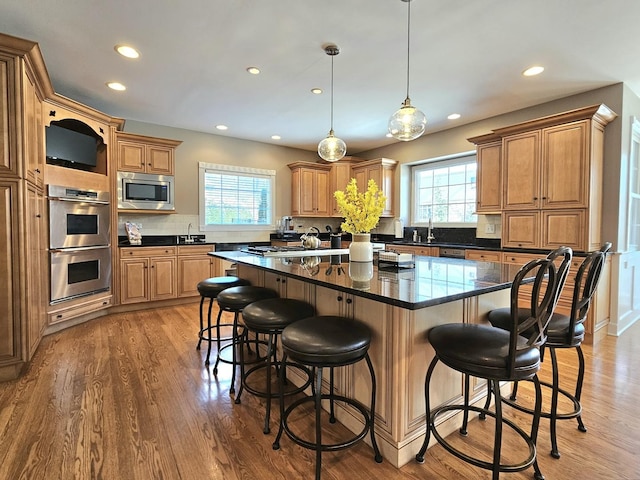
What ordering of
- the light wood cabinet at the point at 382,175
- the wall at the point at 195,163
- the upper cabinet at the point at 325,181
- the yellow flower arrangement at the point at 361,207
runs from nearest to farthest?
the yellow flower arrangement at the point at 361,207, the wall at the point at 195,163, the light wood cabinet at the point at 382,175, the upper cabinet at the point at 325,181

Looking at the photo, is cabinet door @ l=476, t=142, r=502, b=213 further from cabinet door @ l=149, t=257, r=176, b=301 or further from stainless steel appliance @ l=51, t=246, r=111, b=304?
stainless steel appliance @ l=51, t=246, r=111, b=304

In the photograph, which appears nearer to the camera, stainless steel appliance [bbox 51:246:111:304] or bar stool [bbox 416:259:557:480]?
bar stool [bbox 416:259:557:480]

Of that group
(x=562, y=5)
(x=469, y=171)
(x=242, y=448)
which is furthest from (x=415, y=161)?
(x=242, y=448)

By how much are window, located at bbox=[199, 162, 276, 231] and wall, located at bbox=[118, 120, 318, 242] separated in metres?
0.11

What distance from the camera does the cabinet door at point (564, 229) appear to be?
339 cm

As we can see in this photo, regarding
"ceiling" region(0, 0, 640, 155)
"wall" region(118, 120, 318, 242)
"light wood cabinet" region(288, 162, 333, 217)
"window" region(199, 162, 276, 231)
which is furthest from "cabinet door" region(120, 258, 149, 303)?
"light wood cabinet" region(288, 162, 333, 217)

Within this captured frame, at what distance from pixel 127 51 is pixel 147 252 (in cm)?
252

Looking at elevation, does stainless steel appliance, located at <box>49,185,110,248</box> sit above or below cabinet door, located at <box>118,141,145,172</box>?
below

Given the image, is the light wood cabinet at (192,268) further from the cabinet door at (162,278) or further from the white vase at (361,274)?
the white vase at (361,274)

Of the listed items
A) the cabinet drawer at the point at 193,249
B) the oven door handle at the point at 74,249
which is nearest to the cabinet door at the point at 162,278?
the cabinet drawer at the point at 193,249

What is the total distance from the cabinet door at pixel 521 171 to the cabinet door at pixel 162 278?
4.52m

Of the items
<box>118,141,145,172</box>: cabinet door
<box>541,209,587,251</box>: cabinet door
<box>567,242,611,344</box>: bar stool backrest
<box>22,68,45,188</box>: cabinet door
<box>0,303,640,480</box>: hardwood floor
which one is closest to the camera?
<box>0,303,640,480</box>: hardwood floor

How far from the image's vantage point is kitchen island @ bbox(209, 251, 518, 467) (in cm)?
153

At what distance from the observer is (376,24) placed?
8.17ft
